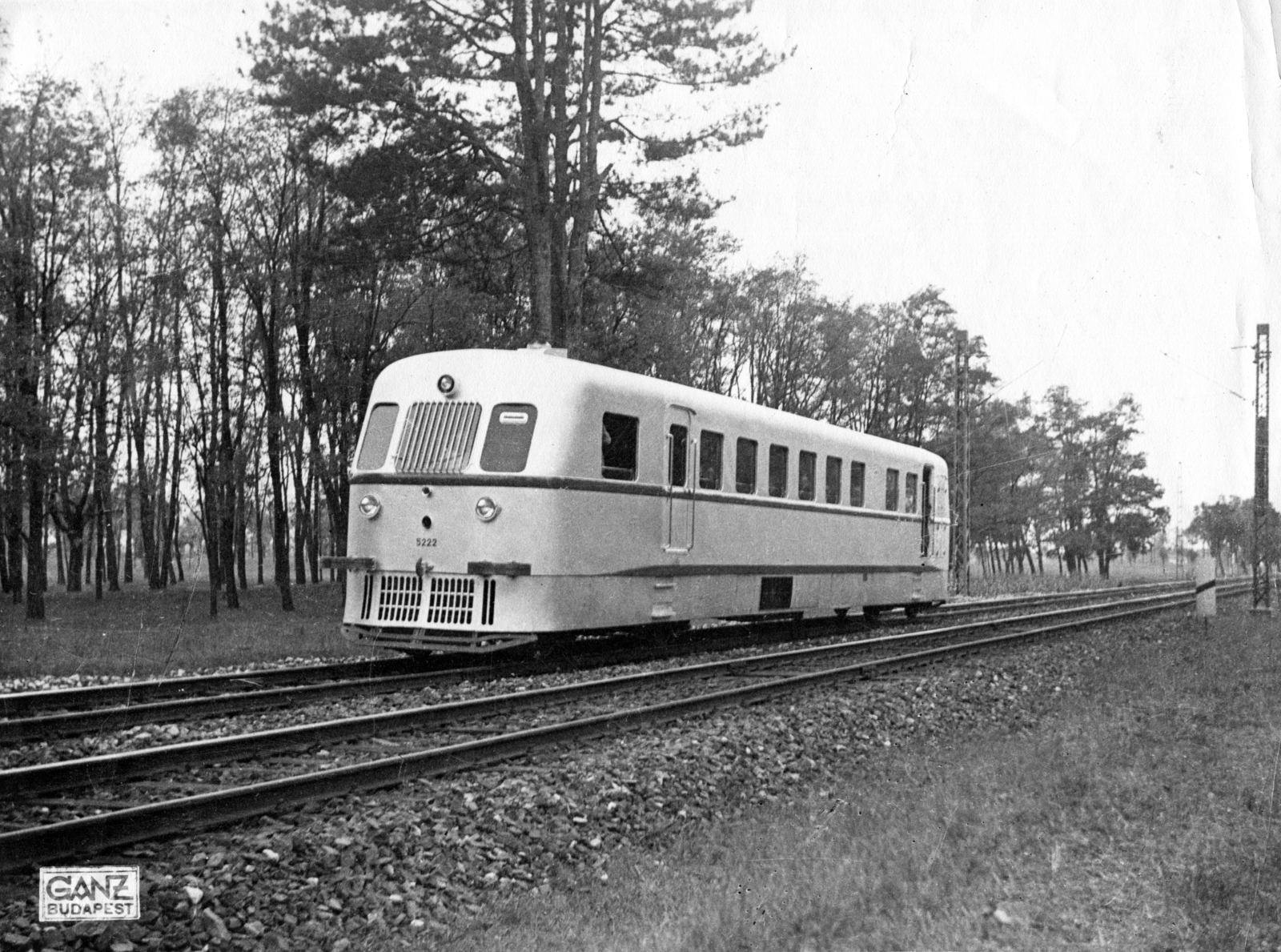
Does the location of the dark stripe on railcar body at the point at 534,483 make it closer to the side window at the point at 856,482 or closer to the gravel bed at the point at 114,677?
the gravel bed at the point at 114,677

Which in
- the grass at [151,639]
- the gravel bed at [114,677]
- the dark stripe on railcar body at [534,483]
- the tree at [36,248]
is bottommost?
the grass at [151,639]

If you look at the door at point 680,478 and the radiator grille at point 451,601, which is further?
the door at point 680,478

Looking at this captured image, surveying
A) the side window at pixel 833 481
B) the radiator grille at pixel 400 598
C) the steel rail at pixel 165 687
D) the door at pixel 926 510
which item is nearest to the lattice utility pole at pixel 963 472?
the door at pixel 926 510

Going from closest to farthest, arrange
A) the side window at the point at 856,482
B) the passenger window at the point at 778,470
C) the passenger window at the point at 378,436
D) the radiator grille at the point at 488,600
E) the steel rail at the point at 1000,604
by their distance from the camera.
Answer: the radiator grille at the point at 488,600
the passenger window at the point at 378,436
the passenger window at the point at 778,470
the side window at the point at 856,482
the steel rail at the point at 1000,604

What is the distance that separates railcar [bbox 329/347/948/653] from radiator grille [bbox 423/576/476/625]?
0.01m

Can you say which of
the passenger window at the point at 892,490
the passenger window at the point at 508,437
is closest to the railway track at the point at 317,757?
the passenger window at the point at 508,437

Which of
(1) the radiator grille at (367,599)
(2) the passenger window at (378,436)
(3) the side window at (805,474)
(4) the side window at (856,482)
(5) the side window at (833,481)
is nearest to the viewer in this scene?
(1) the radiator grille at (367,599)

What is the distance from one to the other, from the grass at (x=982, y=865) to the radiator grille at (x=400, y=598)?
476 cm

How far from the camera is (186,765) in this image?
6844 millimetres

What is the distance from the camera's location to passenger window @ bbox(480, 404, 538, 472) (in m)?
11.4

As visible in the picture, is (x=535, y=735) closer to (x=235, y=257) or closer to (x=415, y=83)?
(x=415, y=83)

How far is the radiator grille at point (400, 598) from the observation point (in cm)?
1141

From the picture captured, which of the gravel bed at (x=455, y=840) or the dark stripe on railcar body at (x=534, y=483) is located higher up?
the dark stripe on railcar body at (x=534, y=483)

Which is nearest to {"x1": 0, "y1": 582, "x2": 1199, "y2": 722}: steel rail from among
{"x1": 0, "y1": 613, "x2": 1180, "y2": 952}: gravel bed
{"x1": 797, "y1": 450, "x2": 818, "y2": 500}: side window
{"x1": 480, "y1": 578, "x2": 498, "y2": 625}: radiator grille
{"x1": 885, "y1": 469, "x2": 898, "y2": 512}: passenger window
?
{"x1": 480, "y1": 578, "x2": 498, "y2": 625}: radiator grille
